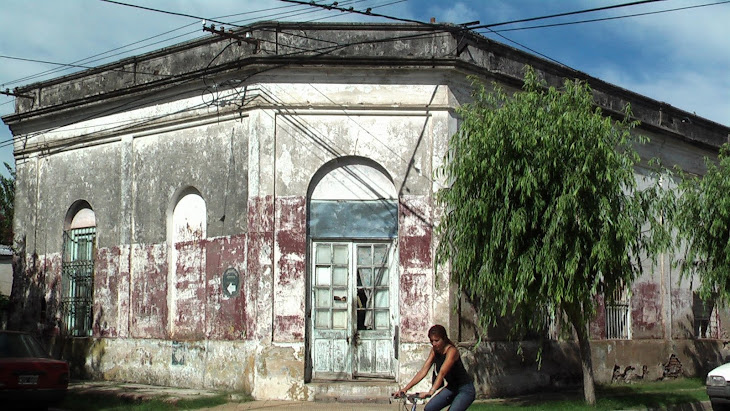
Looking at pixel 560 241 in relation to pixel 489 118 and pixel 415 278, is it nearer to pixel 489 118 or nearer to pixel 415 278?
pixel 489 118

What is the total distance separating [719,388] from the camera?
13727mm

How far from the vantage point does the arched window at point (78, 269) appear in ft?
56.4

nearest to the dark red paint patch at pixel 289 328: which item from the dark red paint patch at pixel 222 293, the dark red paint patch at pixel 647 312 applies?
the dark red paint patch at pixel 222 293

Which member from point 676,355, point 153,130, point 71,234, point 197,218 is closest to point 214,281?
point 197,218

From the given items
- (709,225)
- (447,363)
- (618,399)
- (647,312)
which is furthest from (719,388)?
(447,363)

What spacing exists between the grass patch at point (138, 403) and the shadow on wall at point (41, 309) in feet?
9.99

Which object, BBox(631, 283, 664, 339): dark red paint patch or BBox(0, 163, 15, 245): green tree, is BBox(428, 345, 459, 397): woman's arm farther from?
BBox(0, 163, 15, 245): green tree

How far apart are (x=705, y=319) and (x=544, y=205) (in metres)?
10.9

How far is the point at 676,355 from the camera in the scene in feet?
63.2

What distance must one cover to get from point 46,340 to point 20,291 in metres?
1.48

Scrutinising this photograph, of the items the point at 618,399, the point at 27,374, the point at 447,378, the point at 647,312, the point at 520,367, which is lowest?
the point at 618,399

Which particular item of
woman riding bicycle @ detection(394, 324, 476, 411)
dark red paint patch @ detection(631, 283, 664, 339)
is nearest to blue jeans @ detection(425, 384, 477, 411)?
woman riding bicycle @ detection(394, 324, 476, 411)

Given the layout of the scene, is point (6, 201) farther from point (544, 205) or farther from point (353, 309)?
point (544, 205)

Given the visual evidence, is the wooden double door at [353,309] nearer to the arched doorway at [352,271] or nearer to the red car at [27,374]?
the arched doorway at [352,271]
